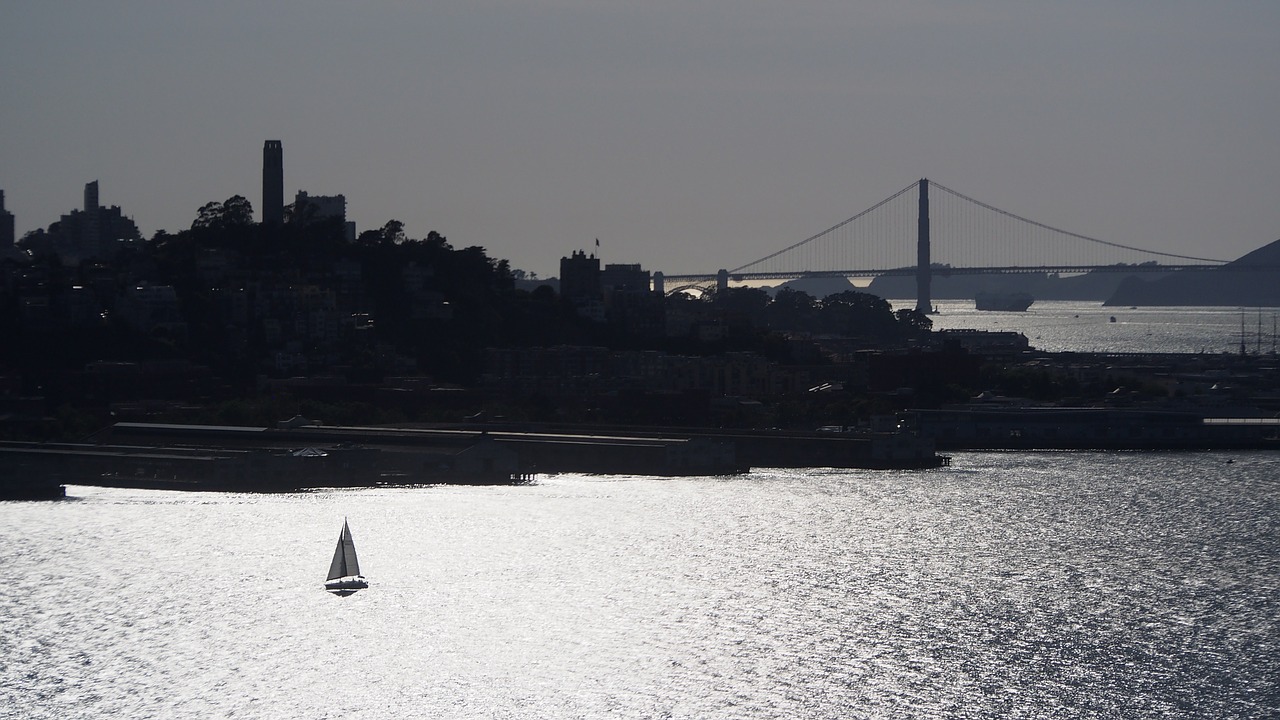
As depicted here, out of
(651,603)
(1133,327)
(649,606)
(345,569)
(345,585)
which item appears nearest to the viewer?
(649,606)

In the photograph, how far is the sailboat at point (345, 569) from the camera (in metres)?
A: 22.6

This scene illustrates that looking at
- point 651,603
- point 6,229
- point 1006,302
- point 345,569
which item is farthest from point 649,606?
point 1006,302

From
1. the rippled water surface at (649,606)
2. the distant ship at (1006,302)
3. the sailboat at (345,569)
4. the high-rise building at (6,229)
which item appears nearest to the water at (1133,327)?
the distant ship at (1006,302)

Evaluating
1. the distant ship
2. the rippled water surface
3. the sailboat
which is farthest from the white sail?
the distant ship

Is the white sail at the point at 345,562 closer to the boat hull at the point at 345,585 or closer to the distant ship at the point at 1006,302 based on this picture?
the boat hull at the point at 345,585

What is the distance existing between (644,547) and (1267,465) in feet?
62.3

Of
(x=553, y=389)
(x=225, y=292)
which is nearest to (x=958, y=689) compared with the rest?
(x=553, y=389)

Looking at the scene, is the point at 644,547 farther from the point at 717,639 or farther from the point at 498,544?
the point at 717,639

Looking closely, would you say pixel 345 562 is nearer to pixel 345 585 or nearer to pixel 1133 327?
pixel 345 585

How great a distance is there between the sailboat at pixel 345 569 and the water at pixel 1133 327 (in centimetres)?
6629

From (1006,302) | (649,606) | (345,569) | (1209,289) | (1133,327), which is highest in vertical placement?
(1209,289)

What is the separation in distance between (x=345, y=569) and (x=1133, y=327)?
110 metres

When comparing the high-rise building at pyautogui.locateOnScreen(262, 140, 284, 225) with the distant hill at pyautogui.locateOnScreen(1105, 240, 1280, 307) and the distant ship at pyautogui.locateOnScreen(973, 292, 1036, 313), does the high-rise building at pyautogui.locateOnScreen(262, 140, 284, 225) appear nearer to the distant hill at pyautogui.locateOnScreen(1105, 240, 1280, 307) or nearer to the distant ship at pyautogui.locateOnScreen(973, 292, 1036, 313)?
the distant ship at pyautogui.locateOnScreen(973, 292, 1036, 313)

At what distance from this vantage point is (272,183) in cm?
6806
